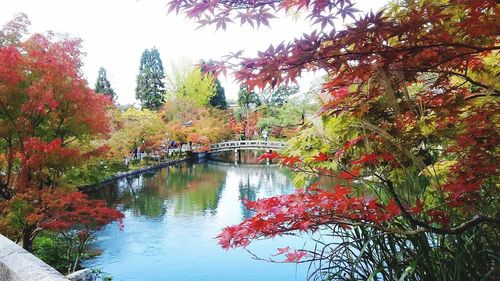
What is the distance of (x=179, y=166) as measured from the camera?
70.9 ft

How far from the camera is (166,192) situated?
1342 cm

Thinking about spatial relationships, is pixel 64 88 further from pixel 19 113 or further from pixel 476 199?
pixel 476 199

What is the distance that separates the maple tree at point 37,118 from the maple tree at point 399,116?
13.7 ft

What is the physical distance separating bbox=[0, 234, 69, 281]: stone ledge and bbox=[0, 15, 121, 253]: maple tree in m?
3.62

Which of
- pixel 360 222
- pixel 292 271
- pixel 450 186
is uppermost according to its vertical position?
pixel 450 186

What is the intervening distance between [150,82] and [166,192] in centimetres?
1771

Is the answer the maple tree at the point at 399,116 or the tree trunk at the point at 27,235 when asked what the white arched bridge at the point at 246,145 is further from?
the maple tree at the point at 399,116

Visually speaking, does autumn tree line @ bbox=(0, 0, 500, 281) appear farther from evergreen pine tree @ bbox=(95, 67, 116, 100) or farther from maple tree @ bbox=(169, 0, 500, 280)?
evergreen pine tree @ bbox=(95, 67, 116, 100)

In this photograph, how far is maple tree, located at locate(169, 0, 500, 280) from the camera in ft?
4.73

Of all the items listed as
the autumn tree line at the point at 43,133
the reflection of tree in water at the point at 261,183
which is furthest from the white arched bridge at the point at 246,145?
the autumn tree line at the point at 43,133

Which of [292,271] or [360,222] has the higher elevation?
[360,222]

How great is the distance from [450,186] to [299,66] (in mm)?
797

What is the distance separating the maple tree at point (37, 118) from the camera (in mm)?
4953

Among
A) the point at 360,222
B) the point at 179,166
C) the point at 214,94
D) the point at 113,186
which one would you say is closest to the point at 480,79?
the point at 360,222
